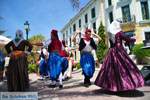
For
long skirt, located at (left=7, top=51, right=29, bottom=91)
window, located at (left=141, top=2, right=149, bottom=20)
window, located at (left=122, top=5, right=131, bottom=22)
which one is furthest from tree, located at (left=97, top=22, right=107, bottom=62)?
long skirt, located at (left=7, top=51, right=29, bottom=91)

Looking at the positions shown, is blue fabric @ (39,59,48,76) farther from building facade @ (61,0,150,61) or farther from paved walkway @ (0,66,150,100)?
building facade @ (61,0,150,61)

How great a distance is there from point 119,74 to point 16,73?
2.94 meters

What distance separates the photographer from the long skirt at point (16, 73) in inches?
140

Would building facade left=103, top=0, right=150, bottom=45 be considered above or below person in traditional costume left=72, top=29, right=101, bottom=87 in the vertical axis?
above

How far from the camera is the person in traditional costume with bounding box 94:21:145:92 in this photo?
2.81 meters

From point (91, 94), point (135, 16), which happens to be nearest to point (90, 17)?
point (135, 16)

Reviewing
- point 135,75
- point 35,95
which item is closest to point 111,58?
point 135,75

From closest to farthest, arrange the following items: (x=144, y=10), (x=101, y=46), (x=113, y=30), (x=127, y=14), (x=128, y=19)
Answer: (x=113, y=30), (x=144, y=10), (x=128, y=19), (x=127, y=14), (x=101, y=46)

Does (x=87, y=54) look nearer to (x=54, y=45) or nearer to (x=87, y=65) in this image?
(x=87, y=65)

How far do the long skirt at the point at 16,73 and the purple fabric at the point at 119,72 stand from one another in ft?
7.44

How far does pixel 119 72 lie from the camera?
9.70 feet

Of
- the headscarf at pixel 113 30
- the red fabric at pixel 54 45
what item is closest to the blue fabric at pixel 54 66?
the red fabric at pixel 54 45

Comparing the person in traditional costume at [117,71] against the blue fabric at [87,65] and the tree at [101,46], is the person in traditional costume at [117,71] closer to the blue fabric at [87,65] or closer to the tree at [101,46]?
the blue fabric at [87,65]

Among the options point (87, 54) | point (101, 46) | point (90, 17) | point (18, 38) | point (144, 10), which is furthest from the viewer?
point (90, 17)
